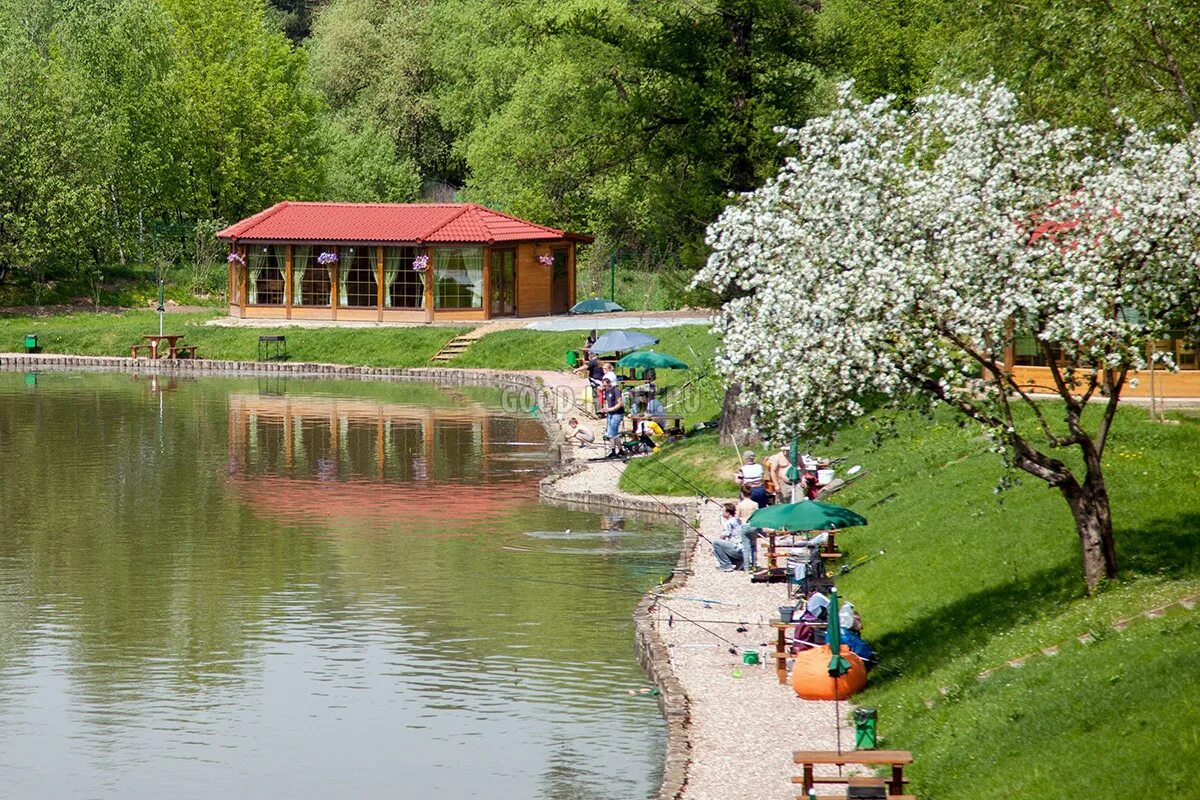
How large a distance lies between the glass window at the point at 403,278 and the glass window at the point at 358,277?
1.78 ft

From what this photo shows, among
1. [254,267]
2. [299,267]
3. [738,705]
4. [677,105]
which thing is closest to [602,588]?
[738,705]

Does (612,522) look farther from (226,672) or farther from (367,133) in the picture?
(367,133)

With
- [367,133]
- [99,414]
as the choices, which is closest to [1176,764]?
[99,414]

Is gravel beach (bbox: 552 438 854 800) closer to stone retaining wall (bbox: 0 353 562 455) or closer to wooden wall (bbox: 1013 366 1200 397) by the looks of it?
wooden wall (bbox: 1013 366 1200 397)

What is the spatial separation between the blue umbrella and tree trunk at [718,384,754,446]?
920cm

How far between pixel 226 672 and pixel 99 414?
3032cm

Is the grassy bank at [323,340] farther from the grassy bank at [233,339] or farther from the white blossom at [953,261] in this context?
the white blossom at [953,261]

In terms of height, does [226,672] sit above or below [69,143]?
below

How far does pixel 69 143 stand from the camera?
251ft

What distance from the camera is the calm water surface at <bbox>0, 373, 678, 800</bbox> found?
19156 millimetres

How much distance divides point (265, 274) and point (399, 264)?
636cm

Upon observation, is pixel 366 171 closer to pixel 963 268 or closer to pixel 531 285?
pixel 531 285

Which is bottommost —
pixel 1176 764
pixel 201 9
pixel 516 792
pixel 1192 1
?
pixel 516 792

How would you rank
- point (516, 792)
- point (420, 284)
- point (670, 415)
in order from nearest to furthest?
point (516, 792), point (670, 415), point (420, 284)
